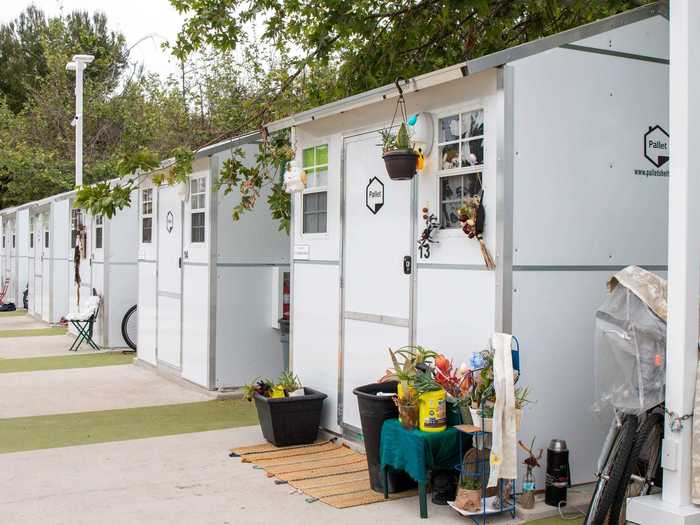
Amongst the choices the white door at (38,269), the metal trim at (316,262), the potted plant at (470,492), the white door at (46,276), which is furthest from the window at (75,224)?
the potted plant at (470,492)

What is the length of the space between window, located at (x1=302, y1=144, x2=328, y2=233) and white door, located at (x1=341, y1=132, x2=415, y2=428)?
327mm

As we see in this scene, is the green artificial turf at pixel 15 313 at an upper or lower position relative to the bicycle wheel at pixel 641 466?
lower

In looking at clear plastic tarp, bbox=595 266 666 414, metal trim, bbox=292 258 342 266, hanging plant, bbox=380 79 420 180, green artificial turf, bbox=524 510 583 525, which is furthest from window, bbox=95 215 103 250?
clear plastic tarp, bbox=595 266 666 414

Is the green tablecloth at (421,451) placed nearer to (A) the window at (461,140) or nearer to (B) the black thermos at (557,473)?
(B) the black thermos at (557,473)

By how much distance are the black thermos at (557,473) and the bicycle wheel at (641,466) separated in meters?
0.35

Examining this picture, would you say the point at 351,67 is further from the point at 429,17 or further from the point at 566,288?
the point at 566,288

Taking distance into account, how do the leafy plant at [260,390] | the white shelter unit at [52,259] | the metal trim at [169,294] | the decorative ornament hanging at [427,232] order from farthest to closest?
the white shelter unit at [52,259] → the metal trim at [169,294] → the leafy plant at [260,390] → the decorative ornament hanging at [427,232]

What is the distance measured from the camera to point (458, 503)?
15.2 ft

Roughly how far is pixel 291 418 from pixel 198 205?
3009 mm

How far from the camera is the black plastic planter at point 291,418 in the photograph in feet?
20.3

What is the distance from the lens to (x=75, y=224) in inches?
539

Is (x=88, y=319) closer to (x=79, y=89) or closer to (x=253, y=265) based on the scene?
(x=79, y=89)

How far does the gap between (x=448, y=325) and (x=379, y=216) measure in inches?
39.8

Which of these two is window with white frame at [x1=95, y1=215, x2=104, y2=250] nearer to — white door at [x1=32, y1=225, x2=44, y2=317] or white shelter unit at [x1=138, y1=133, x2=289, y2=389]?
white shelter unit at [x1=138, y1=133, x2=289, y2=389]
